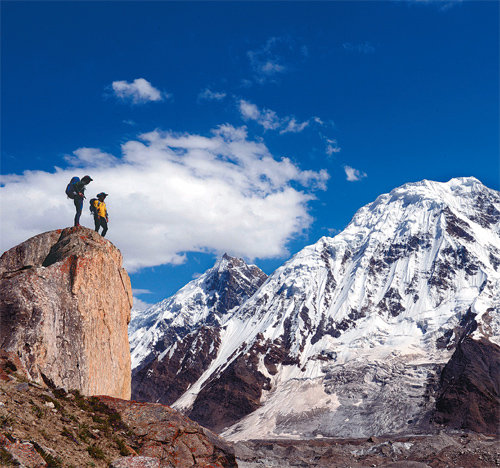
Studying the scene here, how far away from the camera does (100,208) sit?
2875 cm

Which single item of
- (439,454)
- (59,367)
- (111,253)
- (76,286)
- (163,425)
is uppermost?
(111,253)

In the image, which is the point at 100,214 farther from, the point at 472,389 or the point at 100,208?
the point at 472,389

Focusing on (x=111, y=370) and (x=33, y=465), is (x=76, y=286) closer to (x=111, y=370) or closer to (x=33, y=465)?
(x=111, y=370)

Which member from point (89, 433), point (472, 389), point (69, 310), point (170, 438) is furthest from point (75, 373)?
point (472, 389)

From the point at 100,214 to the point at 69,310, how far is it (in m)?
7.89

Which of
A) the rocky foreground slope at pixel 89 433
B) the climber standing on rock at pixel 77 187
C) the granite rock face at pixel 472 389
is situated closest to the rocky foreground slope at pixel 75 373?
the rocky foreground slope at pixel 89 433

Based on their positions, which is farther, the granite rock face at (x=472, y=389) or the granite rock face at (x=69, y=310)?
the granite rock face at (x=472, y=389)

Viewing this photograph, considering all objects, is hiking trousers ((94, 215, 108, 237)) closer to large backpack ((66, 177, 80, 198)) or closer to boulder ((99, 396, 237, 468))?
large backpack ((66, 177, 80, 198))

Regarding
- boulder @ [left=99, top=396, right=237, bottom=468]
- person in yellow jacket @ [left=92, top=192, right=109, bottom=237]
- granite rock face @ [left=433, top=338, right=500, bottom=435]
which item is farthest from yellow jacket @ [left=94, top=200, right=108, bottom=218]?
granite rock face @ [left=433, top=338, right=500, bottom=435]

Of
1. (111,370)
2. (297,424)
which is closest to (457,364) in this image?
(297,424)

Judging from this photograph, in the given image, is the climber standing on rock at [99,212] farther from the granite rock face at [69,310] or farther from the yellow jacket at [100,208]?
the granite rock face at [69,310]

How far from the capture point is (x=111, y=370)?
985 inches

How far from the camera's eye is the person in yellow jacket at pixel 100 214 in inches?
1125

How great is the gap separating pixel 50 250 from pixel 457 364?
190360 mm
